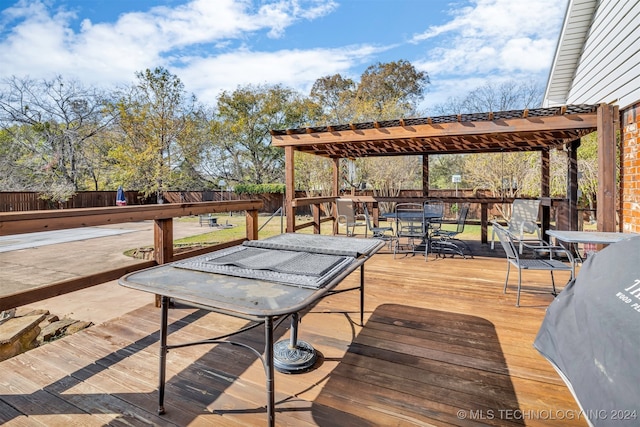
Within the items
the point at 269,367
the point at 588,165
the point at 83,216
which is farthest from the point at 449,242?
the point at 83,216

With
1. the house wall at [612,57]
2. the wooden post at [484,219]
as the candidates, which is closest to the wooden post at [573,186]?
the house wall at [612,57]

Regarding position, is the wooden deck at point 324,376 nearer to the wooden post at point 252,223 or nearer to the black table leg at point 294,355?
the black table leg at point 294,355

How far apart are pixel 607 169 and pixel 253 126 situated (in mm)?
18697

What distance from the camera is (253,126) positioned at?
66.0ft

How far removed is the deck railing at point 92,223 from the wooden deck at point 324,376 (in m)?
0.45

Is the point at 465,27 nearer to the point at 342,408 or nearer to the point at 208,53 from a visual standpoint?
the point at 208,53

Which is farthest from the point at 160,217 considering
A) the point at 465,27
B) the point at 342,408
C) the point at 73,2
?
the point at 73,2

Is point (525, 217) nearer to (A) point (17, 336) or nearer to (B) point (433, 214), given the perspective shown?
(B) point (433, 214)

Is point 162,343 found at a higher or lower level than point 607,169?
lower

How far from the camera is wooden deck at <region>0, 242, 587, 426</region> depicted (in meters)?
1.52

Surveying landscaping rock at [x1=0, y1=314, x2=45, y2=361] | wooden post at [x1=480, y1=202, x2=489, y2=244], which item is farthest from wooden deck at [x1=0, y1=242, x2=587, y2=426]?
wooden post at [x1=480, y1=202, x2=489, y2=244]

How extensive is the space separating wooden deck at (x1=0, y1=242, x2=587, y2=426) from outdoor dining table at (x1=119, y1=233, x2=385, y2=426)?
0.72 ft

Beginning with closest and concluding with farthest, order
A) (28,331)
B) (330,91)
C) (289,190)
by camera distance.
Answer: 1. (28,331)
2. (289,190)
3. (330,91)

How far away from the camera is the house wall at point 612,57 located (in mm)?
3771
